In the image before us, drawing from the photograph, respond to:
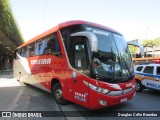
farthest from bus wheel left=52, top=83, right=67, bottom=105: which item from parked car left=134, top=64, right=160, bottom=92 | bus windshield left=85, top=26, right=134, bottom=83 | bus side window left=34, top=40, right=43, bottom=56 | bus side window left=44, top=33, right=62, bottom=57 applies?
parked car left=134, top=64, right=160, bottom=92

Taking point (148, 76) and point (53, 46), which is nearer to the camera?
point (53, 46)

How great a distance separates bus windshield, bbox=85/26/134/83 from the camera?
6.00m

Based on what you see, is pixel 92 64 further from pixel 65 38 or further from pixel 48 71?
pixel 48 71

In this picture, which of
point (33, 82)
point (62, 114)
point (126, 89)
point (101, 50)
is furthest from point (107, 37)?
point (33, 82)

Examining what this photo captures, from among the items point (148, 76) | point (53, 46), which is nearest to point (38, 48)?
point (53, 46)

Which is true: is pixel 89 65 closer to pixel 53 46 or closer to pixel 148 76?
pixel 53 46

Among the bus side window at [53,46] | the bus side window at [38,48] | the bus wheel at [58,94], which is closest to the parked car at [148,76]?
the bus wheel at [58,94]

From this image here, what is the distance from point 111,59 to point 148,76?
5.26 m

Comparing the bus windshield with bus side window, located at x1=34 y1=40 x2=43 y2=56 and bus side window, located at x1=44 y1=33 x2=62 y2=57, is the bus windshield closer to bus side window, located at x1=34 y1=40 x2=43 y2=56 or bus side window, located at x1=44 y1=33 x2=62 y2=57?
bus side window, located at x1=44 y1=33 x2=62 y2=57

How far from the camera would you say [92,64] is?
5.92m

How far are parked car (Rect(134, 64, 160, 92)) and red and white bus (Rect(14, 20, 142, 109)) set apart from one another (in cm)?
362

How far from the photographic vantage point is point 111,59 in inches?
249

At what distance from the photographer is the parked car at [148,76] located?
33.1 ft

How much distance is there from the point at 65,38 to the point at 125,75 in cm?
254
